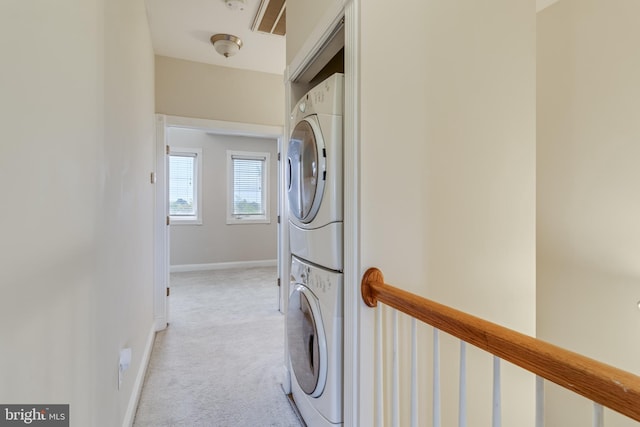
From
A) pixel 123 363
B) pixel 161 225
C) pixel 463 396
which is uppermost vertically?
pixel 161 225

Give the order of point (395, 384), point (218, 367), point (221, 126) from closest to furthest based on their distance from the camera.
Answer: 1. point (395, 384)
2. point (218, 367)
3. point (221, 126)

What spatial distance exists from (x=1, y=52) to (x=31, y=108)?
0.13 meters

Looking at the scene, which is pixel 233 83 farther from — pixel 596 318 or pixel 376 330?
pixel 596 318

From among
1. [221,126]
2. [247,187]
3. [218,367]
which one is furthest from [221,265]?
[218,367]

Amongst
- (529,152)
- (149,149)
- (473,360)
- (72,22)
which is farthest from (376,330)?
(149,149)

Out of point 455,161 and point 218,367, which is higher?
point 455,161

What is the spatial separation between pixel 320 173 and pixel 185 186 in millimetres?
4837

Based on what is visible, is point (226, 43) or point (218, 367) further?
point (226, 43)

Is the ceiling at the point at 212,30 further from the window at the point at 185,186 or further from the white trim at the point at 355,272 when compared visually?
the window at the point at 185,186

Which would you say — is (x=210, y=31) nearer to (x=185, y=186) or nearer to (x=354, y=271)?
(x=354, y=271)

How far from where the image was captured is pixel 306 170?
1.58m

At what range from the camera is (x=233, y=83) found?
3.41 meters

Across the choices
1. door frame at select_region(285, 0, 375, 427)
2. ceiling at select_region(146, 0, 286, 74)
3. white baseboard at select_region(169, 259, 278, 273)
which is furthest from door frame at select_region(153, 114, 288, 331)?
white baseboard at select_region(169, 259, 278, 273)

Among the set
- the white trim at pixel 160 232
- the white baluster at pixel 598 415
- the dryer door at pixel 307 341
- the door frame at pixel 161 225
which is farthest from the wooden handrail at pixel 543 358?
the white trim at pixel 160 232
